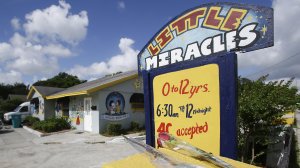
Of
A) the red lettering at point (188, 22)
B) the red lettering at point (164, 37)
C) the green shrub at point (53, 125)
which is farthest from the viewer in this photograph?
the green shrub at point (53, 125)

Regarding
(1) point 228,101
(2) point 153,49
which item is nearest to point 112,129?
(2) point 153,49

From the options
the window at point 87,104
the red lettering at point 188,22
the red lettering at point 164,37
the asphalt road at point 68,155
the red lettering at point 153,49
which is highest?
the red lettering at point 188,22

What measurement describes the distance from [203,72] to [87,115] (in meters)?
16.8

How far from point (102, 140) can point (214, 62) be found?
40.3ft

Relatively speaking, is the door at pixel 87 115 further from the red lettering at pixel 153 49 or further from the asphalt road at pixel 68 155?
the red lettering at pixel 153 49

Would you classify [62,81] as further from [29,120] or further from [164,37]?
[164,37]

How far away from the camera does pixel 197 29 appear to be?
4.90 m

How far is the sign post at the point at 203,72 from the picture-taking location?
4055 millimetres

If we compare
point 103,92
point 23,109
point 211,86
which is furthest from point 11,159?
point 23,109

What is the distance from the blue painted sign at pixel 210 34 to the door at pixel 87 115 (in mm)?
14534

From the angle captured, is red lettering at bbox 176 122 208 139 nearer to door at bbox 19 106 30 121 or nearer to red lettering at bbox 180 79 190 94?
red lettering at bbox 180 79 190 94

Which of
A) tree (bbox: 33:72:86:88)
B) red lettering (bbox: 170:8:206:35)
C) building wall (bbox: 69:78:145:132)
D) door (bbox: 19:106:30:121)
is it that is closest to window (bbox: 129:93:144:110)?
building wall (bbox: 69:78:145:132)

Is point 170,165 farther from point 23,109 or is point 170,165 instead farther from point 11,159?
point 23,109

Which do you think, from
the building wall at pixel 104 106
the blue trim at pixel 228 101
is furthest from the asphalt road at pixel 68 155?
the blue trim at pixel 228 101
